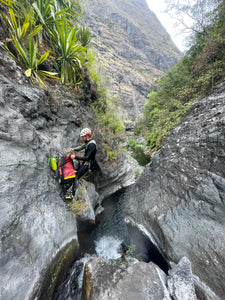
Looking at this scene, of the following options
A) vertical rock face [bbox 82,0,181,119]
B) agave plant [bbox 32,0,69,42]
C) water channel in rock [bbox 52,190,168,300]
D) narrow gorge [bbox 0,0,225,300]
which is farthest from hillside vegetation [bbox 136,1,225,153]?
vertical rock face [bbox 82,0,181,119]

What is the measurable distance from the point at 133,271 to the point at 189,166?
269 centimetres

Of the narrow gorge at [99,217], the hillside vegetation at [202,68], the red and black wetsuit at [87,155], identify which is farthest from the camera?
the hillside vegetation at [202,68]

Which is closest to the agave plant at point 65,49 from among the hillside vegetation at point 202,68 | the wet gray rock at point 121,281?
the wet gray rock at point 121,281

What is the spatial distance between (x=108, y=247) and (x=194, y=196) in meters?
3.46

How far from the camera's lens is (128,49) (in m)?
61.1

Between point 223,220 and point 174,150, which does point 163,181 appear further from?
point 223,220

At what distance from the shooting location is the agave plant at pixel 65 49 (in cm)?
439

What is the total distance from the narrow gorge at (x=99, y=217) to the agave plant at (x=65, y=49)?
76 cm

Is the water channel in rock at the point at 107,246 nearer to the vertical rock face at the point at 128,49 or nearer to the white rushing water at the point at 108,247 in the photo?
the white rushing water at the point at 108,247

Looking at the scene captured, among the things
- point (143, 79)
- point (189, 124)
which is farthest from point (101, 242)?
point (143, 79)

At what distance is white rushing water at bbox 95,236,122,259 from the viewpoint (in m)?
4.12

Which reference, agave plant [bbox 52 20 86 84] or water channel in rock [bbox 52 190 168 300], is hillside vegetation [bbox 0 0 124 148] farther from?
water channel in rock [bbox 52 190 168 300]

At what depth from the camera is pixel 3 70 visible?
2943 millimetres

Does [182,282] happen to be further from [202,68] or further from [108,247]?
[202,68]
